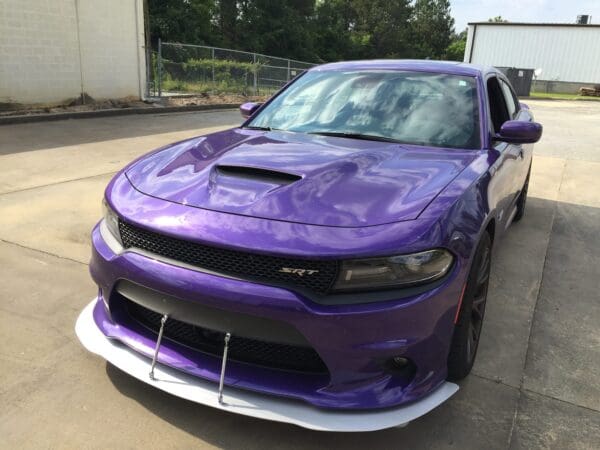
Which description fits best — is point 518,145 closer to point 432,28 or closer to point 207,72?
point 207,72

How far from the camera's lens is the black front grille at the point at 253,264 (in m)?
1.96

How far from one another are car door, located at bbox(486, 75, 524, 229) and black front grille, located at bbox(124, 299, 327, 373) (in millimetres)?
1345

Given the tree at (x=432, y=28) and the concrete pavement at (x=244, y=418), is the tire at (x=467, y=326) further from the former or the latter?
the tree at (x=432, y=28)

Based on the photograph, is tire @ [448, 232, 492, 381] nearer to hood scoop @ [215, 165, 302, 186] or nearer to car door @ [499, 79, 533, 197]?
hood scoop @ [215, 165, 302, 186]

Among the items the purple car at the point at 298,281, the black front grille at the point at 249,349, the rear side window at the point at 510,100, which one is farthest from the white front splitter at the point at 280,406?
the rear side window at the point at 510,100

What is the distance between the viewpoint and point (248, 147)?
9.54 ft

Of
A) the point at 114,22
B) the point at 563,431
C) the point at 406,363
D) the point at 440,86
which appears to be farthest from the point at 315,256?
the point at 114,22

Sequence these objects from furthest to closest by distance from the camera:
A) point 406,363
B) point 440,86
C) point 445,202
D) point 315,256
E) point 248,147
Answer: point 440,86 → point 248,147 → point 445,202 → point 406,363 → point 315,256

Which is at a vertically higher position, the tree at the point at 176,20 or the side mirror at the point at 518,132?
the tree at the point at 176,20

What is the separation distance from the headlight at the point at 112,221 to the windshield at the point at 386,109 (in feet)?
4.46

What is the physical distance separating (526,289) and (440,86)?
5.37 ft

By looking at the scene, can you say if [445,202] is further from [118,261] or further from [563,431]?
[118,261]

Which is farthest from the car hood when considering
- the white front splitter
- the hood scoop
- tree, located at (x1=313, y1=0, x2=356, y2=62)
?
tree, located at (x1=313, y1=0, x2=356, y2=62)

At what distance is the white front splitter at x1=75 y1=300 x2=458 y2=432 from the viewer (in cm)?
196
